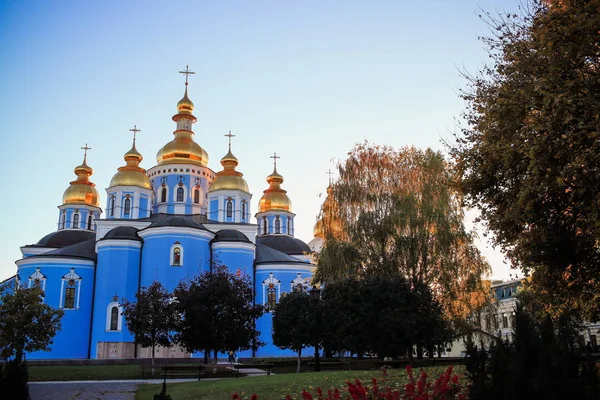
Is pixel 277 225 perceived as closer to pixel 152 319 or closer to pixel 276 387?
pixel 152 319

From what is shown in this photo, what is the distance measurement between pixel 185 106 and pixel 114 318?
69.9 ft

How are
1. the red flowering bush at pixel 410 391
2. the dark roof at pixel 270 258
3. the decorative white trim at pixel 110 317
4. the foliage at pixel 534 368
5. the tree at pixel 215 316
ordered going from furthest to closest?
the dark roof at pixel 270 258 → the decorative white trim at pixel 110 317 → the tree at pixel 215 316 → the red flowering bush at pixel 410 391 → the foliage at pixel 534 368

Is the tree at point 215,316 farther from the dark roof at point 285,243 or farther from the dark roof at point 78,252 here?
the dark roof at point 285,243

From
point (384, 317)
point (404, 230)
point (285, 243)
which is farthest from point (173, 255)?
point (384, 317)

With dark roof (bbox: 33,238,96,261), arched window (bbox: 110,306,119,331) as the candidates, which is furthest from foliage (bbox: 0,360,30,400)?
dark roof (bbox: 33,238,96,261)

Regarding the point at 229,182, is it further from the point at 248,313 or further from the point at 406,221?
the point at 406,221

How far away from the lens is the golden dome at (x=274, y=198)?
5672 centimetres

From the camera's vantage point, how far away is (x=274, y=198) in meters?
57.1

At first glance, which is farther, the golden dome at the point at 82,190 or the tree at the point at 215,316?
the golden dome at the point at 82,190

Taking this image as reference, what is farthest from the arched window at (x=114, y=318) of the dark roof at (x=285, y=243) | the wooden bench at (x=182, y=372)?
the dark roof at (x=285, y=243)

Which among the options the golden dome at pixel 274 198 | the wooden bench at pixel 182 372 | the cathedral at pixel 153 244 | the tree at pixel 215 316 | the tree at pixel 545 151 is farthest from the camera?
the golden dome at pixel 274 198

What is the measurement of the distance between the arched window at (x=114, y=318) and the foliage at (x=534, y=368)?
116 ft

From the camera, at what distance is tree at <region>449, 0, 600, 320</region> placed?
11.6 metres

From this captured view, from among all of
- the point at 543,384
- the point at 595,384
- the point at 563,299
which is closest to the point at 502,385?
the point at 543,384
